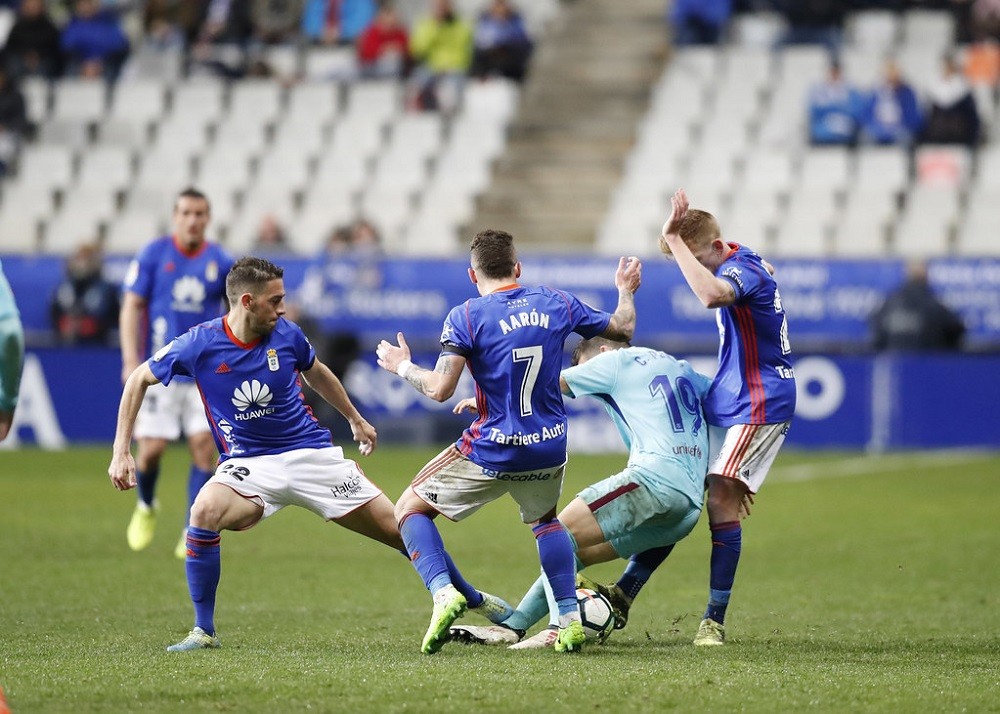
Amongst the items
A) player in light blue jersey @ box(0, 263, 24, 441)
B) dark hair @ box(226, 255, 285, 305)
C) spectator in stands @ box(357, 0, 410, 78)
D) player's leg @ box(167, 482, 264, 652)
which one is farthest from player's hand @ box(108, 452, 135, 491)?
spectator in stands @ box(357, 0, 410, 78)

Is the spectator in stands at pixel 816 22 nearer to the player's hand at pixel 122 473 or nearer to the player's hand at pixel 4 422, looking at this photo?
the player's hand at pixel 122 473

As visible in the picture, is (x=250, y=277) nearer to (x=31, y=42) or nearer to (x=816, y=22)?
(x=816, y=22)

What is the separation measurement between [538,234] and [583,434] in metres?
4.88

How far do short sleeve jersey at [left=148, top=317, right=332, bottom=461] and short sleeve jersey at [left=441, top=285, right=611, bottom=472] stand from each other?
87 cm

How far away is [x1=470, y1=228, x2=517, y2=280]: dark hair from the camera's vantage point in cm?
695

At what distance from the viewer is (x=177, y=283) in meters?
10.3

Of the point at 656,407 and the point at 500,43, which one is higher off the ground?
the point at 500,43

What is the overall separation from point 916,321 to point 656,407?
11.2m

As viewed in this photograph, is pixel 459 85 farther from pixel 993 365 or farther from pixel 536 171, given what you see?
pixel 993 365

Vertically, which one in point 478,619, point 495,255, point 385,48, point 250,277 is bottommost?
point 478,619

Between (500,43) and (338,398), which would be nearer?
(338,398)

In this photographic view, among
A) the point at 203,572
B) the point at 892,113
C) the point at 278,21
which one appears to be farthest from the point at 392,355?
the point at 278,21

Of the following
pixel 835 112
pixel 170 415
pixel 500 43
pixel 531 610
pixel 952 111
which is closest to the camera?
pixel 531 610

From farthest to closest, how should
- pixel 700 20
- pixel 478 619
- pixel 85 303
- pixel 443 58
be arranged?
pixel 443 58 → pixel 700 20 → pixel 85 303 → pixel 478 619
